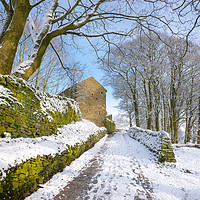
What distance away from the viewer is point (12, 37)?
4199mm

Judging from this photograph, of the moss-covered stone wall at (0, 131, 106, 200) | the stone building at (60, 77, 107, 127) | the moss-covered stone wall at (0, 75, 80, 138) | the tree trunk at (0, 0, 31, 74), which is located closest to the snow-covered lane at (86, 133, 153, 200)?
the moss-covered stone wall at (0, 131, 106, 200)

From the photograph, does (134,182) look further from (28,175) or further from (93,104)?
(93,104)

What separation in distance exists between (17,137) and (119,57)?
11.3 m

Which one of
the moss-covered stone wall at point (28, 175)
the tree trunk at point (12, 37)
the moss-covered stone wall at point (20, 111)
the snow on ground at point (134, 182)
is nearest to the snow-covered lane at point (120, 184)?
the snow on ground at point (134, 182)

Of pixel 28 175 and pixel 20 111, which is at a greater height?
pixel 20 111

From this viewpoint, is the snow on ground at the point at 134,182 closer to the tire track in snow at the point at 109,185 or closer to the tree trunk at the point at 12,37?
the tire track in snow at the point at 109,185

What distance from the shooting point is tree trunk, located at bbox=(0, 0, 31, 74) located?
3963mm

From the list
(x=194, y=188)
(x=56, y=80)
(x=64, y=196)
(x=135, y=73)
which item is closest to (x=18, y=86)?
(x=64, y=196)

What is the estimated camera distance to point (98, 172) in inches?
141

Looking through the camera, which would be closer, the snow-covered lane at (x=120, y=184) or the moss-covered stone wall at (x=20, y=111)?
the snow-covered lane at (x=120, y=184)

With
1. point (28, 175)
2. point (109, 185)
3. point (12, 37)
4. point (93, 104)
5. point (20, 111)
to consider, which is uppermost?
point (12, 37)

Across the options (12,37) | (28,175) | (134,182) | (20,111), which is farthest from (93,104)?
(28,175)

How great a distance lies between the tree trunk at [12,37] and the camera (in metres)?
3.96

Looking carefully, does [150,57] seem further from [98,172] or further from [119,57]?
[98,172]
